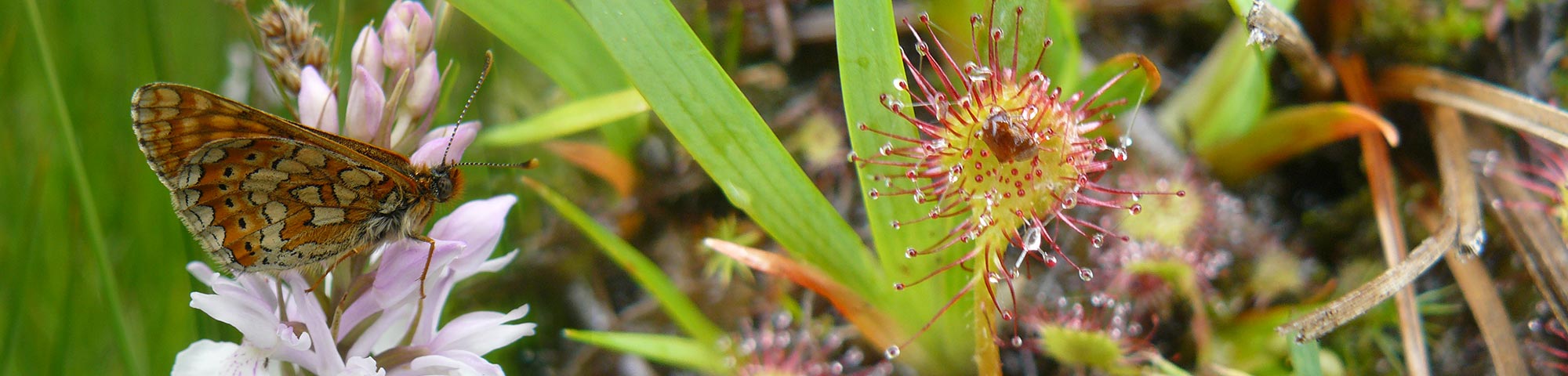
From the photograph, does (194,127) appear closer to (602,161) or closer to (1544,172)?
(602,161)

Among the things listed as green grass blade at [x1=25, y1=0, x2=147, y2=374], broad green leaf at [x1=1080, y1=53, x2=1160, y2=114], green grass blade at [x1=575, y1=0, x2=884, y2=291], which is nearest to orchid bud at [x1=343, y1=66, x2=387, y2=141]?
green grass blade at [x1=575, y1=0, x2=884, y2=291]

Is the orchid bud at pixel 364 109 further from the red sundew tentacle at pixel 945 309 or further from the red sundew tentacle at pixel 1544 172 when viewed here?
the red sundew tentacle at pixel 1544 172

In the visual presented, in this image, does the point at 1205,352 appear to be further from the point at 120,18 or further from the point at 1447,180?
the point at 120,18

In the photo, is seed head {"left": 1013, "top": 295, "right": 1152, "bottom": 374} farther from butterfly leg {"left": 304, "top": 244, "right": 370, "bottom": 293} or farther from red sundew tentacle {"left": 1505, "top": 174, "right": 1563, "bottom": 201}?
butterfly leg {"left": 304, "top": 244, "right": 370, "bottom": 293}

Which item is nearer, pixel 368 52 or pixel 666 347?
pixel 368 52

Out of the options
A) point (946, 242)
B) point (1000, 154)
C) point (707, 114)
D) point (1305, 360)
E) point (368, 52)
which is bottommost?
point (1305, 360)

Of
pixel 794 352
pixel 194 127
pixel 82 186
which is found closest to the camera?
pixel 194 127

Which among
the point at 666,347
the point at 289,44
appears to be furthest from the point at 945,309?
the point at 289,44
